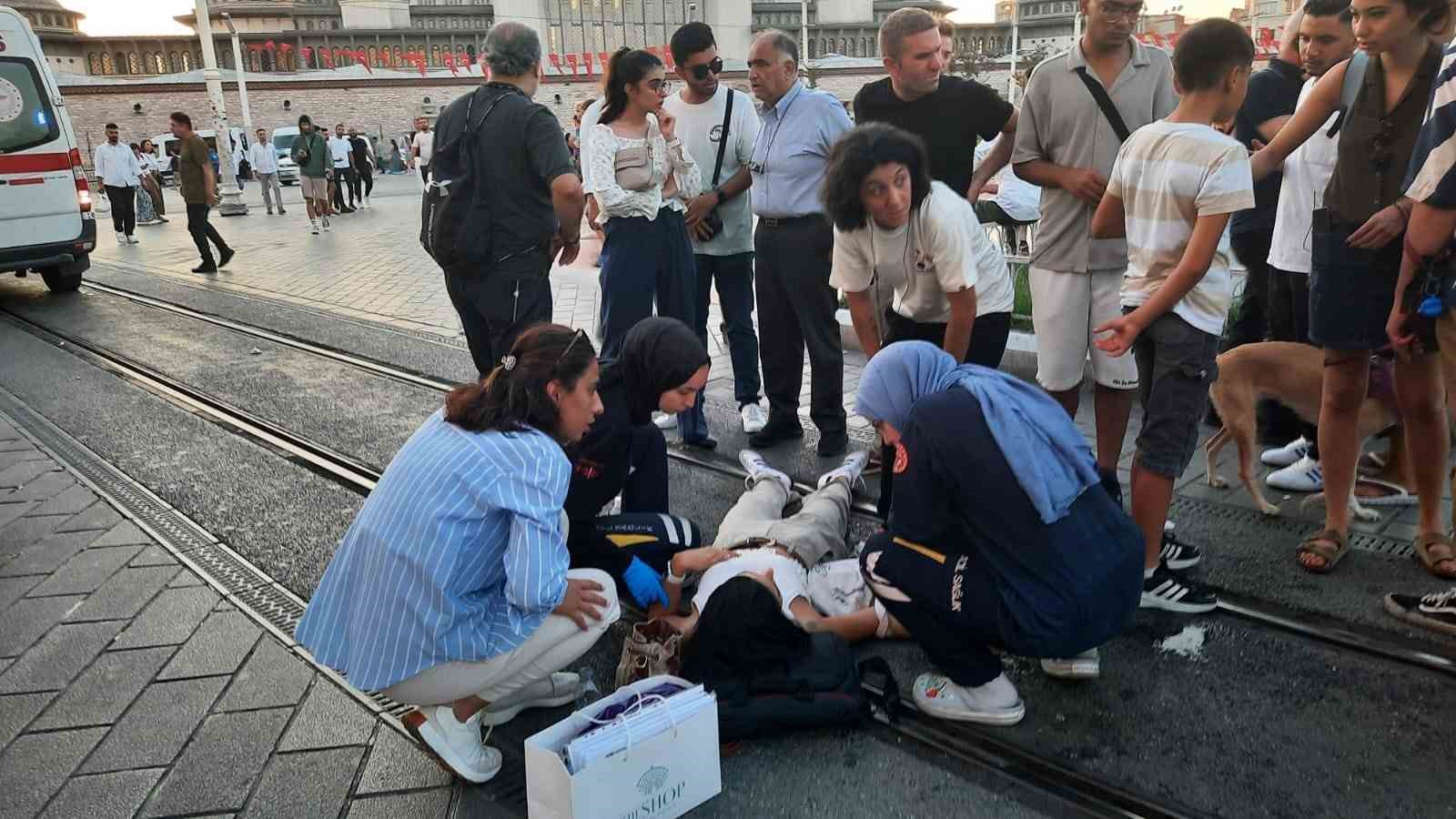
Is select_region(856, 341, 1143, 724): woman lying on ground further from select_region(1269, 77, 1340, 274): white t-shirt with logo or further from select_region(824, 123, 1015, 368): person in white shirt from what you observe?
select_region(1269, 77, 1340, 274): white t-shirt with logo

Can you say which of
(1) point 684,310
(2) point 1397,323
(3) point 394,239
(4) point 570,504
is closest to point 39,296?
(3) point 394,239

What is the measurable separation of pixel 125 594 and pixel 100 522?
38.7 inches

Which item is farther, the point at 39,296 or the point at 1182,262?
the point at 39,296

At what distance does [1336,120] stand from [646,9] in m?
70.2

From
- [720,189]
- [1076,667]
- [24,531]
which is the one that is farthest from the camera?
[720,189]

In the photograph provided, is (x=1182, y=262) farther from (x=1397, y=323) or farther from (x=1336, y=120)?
(x=1336, y=120)

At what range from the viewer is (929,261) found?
4043 millimetres

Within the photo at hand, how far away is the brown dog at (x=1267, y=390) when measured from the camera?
166 inches

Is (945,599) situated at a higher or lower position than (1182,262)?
lower

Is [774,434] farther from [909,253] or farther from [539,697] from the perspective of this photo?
[539,697]

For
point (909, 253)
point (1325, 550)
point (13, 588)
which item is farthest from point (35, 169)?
point (1325, 550)

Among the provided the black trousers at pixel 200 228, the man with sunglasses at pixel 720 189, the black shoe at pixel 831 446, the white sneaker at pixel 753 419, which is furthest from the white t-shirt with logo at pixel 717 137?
the black trousers at pixel 200 228

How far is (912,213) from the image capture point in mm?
3990

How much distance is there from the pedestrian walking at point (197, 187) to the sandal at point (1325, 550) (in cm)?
1299
